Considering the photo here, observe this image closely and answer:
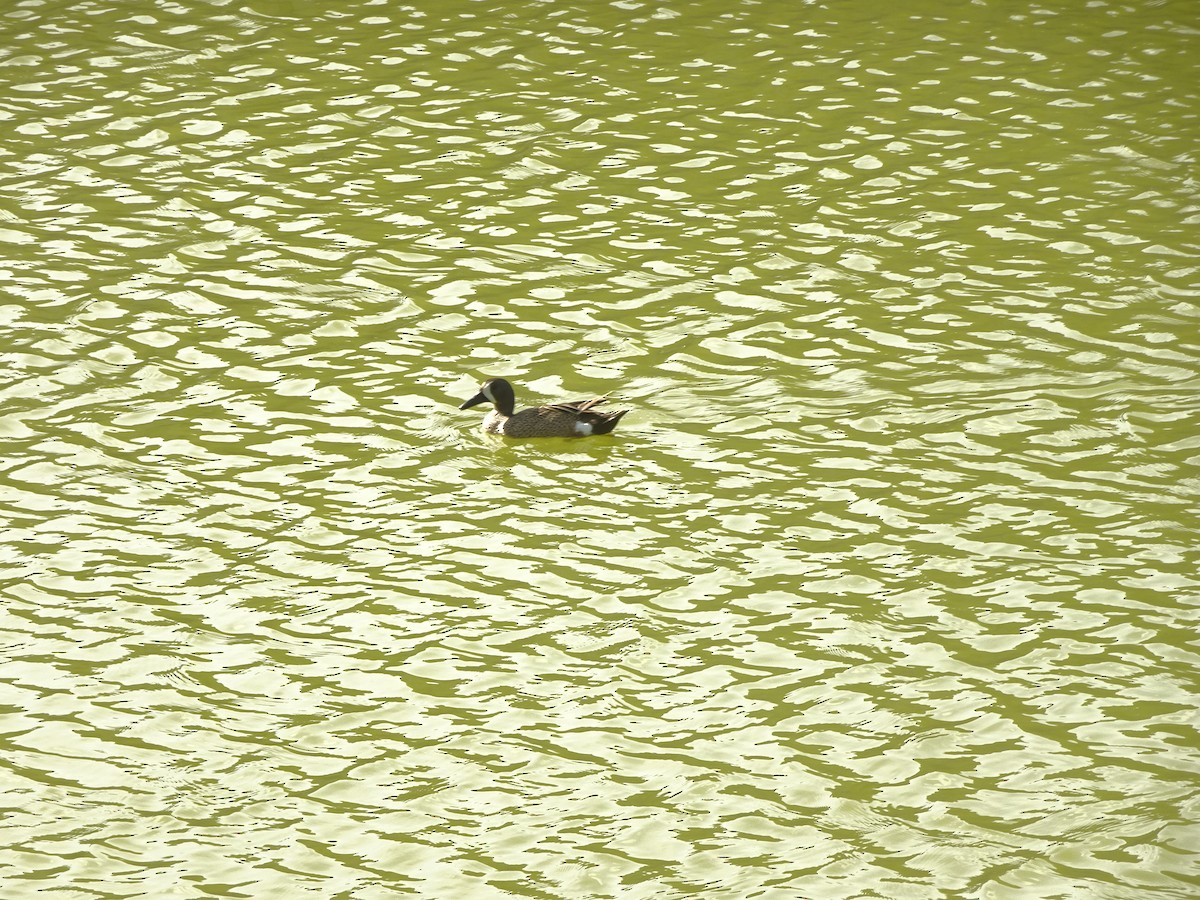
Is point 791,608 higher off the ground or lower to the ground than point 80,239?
lower

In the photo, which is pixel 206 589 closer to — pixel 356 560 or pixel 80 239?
pixel 356 560

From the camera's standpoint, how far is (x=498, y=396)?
1252cm

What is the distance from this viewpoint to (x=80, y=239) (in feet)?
50.7

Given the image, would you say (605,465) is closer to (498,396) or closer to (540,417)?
(540,417)

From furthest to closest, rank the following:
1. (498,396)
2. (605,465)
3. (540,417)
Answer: (498,396), (540,417), (605,465)

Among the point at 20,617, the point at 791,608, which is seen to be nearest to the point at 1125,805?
the point at 791,608

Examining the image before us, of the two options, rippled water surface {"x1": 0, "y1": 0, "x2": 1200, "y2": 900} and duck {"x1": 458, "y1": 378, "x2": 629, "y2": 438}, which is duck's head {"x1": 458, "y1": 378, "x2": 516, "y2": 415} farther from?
rippled water surface {"x1": 0, "y1": 0, "x2": 1200, "y2": 900}

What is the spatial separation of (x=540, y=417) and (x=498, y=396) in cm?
42

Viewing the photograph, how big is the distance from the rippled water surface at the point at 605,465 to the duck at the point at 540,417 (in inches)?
8.3

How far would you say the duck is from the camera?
1228 centimetres

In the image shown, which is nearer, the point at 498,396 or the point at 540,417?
the point at 540,417

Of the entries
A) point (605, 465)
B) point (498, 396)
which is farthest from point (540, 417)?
point (605, 465)

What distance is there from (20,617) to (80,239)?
6.32 meters

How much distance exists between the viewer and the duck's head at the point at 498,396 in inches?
492
